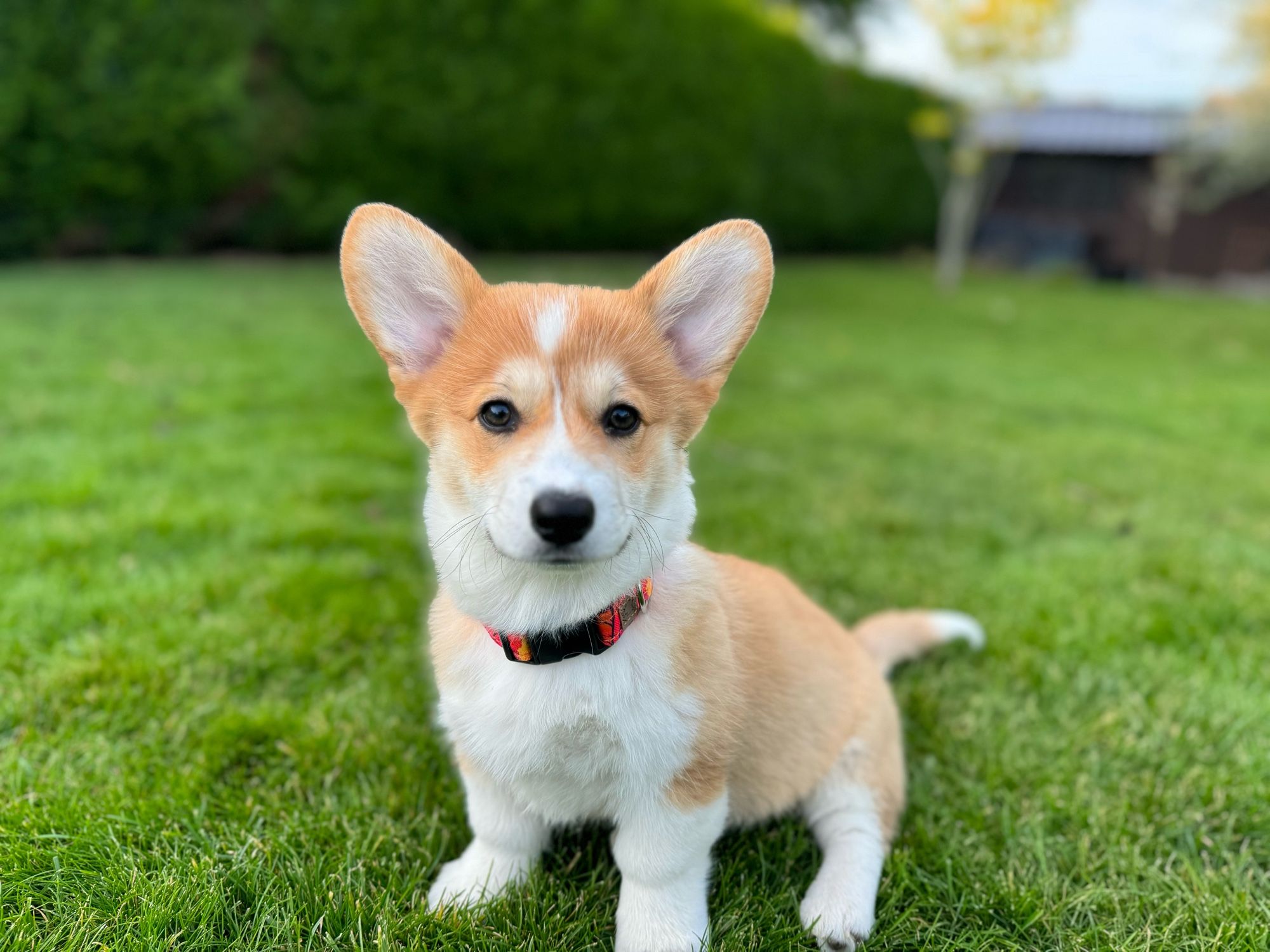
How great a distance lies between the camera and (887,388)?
25.0 ft

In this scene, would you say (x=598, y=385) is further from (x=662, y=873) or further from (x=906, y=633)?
(x=906, y=633)

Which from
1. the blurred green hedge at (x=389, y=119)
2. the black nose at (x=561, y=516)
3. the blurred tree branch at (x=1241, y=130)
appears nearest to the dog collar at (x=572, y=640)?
the black nose at (x=561, y=516)

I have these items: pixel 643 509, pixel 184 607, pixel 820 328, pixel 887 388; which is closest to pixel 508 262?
pixel 820 328

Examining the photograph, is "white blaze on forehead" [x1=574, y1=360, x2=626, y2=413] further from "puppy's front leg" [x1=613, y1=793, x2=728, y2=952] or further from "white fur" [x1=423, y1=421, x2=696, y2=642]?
"puppy's front leg" [x1=613, y1=793, x2=728, y2=952]

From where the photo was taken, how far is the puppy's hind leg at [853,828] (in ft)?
5.98

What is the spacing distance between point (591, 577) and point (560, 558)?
0.18m

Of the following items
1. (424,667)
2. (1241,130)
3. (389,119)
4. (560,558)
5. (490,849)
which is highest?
(1241,130)

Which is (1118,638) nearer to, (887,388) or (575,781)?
(575,781)

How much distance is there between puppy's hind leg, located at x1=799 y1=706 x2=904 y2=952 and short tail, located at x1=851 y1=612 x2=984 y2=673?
0.45 m

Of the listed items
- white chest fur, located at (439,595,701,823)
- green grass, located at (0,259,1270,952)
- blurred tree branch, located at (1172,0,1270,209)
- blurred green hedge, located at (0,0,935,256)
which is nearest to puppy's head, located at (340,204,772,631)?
white chest fur, located at (439,595,701,823)

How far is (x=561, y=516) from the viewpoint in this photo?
4.84 ft

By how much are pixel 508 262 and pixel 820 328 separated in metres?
5.34

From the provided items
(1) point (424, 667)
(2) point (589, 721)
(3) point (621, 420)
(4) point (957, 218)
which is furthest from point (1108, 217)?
(2) point (589, 721)

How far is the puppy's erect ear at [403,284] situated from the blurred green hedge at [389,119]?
9815 mm
